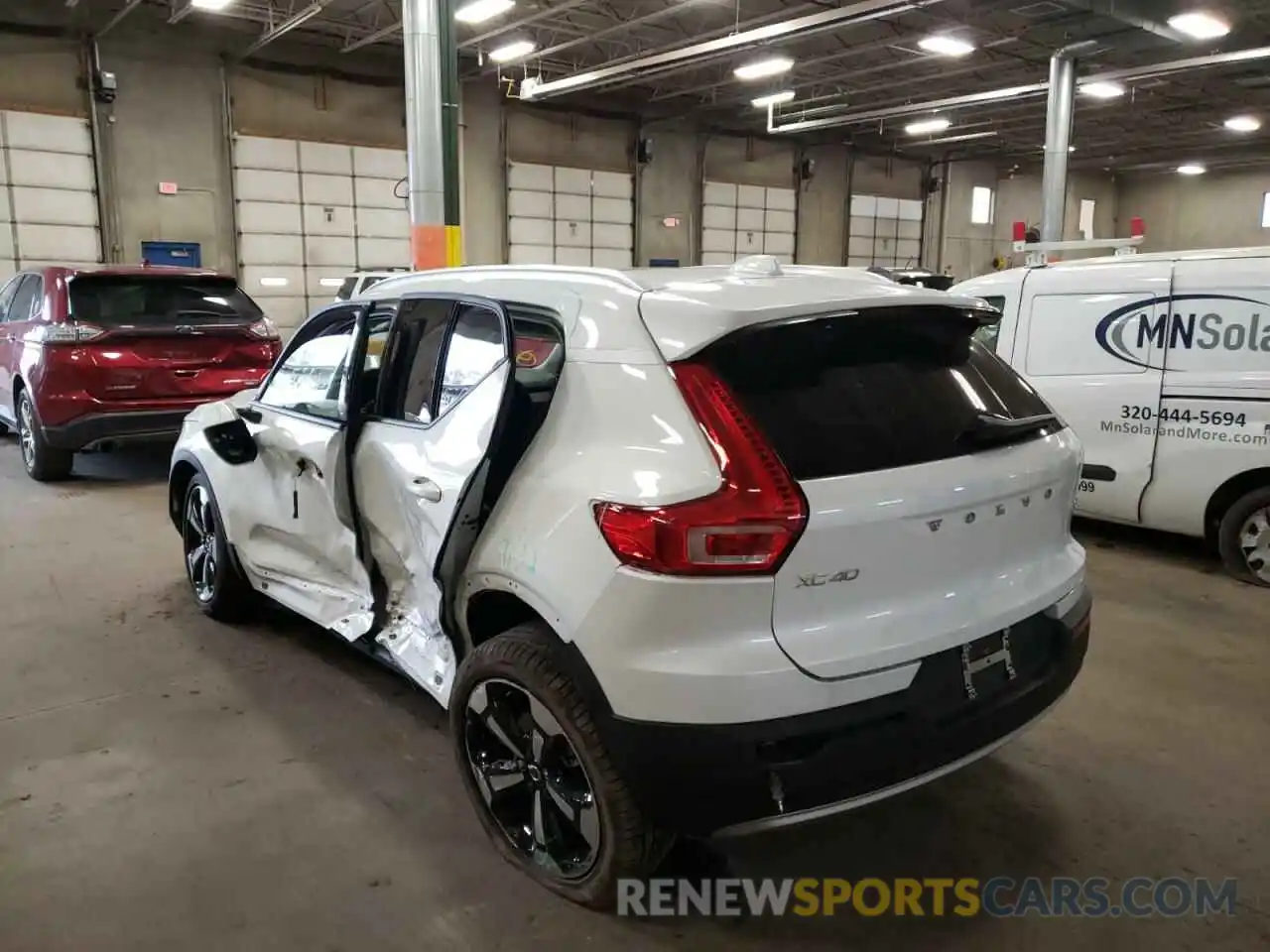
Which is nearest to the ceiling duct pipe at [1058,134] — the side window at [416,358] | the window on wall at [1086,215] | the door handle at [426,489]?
the side window at [416,358]

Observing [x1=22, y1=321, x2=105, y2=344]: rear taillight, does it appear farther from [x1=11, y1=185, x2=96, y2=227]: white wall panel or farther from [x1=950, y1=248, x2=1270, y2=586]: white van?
[x1=11, y1=185, x2=96, y2=227]: white wall panel

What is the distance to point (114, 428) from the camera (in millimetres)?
6672

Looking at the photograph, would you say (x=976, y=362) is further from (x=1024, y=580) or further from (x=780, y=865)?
(x=780, y=865)

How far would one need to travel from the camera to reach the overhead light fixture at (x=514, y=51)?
13516 mm

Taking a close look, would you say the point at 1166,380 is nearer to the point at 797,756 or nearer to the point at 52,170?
the point at 797,756

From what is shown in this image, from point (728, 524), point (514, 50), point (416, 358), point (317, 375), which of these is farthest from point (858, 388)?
point (514, 50)

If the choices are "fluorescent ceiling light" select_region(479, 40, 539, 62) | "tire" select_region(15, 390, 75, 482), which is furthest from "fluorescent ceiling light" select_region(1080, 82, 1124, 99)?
"tire" select_region(15, 390, 75, 482)

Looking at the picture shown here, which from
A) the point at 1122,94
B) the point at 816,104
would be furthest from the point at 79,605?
the point at 1122,94

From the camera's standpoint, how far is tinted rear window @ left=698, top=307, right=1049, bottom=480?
2.04 m

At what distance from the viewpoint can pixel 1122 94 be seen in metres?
16.5

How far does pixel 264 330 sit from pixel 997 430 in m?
6.23

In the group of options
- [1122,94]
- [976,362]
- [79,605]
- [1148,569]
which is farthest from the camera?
[1122,94]

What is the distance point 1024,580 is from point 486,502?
132 centimetres

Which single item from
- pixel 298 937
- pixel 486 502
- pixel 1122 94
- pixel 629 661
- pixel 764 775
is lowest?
pixel 298 937
